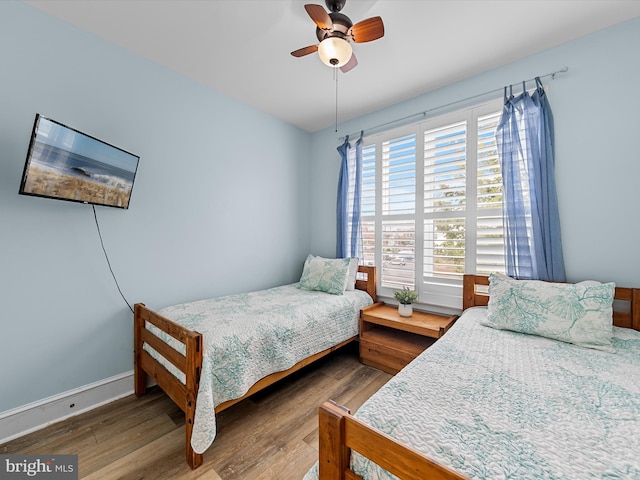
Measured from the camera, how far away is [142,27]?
190 centimetres

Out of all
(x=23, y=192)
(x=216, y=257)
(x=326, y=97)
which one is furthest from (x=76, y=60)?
(x=326, y=97)

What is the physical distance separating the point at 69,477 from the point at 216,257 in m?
1.73

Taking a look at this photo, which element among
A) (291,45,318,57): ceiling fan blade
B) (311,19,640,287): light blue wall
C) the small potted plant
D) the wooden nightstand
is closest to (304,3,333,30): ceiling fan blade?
(291,45,318,57): ceiling fan blade

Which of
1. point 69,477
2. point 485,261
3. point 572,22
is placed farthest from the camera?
point 485,261

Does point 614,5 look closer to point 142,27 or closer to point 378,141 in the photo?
point 378,141

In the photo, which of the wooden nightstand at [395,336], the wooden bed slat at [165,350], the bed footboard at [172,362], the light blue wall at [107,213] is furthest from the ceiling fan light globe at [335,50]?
the wooden nightstand at [395,336]

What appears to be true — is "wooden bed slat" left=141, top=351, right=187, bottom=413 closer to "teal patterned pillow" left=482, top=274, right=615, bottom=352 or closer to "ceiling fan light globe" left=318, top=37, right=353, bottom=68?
"teal patterned pillow" left=482, top=274, right=615, bottom=352

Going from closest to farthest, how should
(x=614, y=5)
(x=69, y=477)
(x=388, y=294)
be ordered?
1. (x=69, y=477)
2. (x=614, y=5)
3. (x=388, y=294)

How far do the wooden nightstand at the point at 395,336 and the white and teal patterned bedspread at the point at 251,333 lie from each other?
16 centimetres

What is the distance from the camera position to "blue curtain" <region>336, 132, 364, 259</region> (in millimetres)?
3209

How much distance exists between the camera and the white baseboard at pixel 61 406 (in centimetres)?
166

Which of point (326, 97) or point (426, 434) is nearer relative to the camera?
point (426, 434)

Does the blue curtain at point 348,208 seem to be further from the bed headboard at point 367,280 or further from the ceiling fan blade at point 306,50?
the ceiling fan blade at point 306,50

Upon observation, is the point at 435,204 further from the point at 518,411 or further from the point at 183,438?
the point at 183,438
